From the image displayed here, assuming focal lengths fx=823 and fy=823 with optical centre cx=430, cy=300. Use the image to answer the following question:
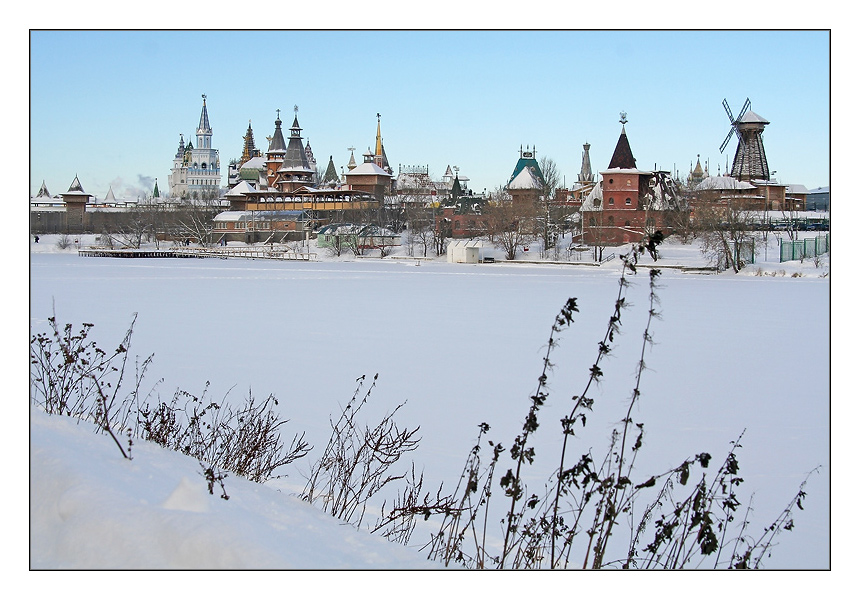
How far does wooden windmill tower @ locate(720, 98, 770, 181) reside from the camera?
52.1 meters

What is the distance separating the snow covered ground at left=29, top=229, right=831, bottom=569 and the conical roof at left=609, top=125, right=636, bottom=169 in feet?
70.2

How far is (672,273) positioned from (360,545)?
98.3 feet

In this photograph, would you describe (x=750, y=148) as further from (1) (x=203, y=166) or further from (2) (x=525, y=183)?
(1) (x=203, y=166)

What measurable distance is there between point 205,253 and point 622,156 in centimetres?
2474

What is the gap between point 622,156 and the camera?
44.9 meters

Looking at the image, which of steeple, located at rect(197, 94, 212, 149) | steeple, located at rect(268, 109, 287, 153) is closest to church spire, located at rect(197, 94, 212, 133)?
steeple, located at rect(197, 94, 212, 149)

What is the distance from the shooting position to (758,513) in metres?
5.11

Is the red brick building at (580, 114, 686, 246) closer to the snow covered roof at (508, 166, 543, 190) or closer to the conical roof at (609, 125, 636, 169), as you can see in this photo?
the conical roof at (609, 125, 636, 169)

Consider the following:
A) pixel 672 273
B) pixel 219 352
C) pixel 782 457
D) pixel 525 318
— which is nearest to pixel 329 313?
pixel 525 318

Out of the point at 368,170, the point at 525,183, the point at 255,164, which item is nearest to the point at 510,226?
the point at 525,183

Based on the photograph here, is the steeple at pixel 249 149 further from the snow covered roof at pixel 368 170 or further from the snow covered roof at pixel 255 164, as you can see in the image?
the snow covered roof at pixel 368 170

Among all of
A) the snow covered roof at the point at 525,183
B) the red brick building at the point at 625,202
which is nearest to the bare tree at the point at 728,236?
the red brick building at the point at 625,202

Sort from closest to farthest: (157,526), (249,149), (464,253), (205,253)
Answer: (157,526) → (464,253) → (205,253) → (249,149)
